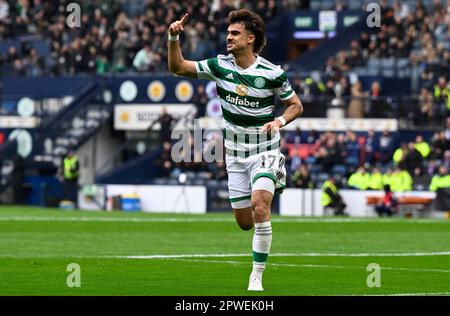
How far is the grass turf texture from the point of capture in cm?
1482

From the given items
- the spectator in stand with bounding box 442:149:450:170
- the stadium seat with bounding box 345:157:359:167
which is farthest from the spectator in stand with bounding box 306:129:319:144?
the spectator in stand with bounding box 442:149:450:170

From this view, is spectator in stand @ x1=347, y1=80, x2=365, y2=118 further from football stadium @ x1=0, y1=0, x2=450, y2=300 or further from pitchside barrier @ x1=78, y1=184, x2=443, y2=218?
pitchside barrier @ x1=78, y1=184, x2=443, y2=218

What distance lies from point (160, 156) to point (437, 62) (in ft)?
32.2

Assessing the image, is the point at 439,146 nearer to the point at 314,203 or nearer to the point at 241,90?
the point at 314,203

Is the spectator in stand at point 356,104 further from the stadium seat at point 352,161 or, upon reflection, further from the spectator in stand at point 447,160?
the spectator in stand at point 447,160

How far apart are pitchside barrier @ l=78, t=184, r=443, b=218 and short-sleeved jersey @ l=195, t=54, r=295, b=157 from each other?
24037mm

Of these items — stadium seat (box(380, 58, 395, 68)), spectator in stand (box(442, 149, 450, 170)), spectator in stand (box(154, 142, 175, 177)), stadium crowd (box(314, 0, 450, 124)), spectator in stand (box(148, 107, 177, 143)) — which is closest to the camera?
spectator in stand (box(442, 149, 450, 170))

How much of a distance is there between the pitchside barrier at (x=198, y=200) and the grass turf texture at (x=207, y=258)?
4972 millimetres

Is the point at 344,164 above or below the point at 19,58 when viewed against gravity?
below

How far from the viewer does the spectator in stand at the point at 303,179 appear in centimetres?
3993

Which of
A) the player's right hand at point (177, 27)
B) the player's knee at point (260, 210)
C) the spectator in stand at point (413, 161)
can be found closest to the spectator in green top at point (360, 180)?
the spectator in stand at point (413, 161)
